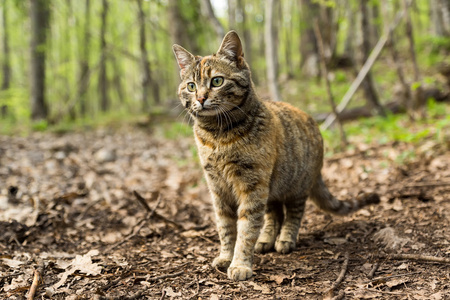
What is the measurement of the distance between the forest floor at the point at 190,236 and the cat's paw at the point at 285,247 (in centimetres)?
8

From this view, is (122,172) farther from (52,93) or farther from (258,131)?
(52,93)

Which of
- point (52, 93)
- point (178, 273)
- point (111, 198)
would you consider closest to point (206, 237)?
point (178, 273)

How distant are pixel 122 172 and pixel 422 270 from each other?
575 centimetres

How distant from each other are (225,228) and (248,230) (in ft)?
1.13

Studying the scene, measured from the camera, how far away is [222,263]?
3201 mm

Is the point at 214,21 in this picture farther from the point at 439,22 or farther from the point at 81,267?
the point at 439,22

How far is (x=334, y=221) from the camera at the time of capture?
4.36 metres

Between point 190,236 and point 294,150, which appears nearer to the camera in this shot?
point 294,150

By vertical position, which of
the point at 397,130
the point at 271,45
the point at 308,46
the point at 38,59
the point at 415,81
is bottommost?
the point at 397,130

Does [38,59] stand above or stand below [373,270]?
above

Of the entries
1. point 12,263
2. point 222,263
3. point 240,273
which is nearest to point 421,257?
point 240,273

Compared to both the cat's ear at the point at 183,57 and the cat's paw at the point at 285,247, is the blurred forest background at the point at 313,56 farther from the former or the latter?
the cat's paw at the point at 285,247

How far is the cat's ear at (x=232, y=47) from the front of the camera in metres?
3.26

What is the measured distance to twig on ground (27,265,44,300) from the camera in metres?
2.58
